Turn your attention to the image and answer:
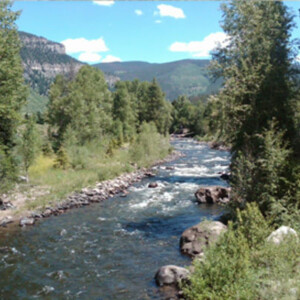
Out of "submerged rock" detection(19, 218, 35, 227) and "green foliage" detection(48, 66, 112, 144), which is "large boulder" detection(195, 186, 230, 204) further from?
"green foliage" detection(48, 66, 112, 144)

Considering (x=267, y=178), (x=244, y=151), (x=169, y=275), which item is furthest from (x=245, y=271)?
(x=244, y=151)

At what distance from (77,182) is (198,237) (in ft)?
53.4

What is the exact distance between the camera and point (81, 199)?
26625mm

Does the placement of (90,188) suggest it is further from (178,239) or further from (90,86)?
(90,86)

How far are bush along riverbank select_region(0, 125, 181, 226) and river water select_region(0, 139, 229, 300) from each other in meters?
1.57

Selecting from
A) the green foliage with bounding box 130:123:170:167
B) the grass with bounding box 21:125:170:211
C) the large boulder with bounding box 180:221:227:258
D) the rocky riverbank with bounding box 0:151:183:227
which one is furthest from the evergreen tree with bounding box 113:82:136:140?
the large boulder with bounding box 180:221:227:258

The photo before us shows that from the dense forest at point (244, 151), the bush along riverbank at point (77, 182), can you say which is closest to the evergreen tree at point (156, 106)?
the bush along riverbank at point (77, 182)

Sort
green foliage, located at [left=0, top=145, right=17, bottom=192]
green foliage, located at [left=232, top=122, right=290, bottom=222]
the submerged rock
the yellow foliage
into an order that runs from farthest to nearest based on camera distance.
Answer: the yellow foliage < green foliage, located at [left=0, top=145, right=17, bottom=192] < the submerged rock < green foliage, located at [left=232, top=122, right=290, bottom=222]

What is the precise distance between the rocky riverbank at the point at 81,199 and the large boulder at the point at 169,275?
1114cm

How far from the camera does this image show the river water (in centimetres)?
1288

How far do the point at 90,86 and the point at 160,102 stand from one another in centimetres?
2197

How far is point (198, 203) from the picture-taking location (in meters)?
26.0

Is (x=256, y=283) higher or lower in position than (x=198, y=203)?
higher

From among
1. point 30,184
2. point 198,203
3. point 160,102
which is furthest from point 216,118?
point 160,102
